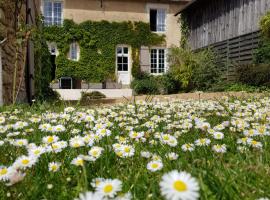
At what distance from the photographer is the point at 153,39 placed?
20906 mm

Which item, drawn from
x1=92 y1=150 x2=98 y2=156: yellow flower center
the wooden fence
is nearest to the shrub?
the wooden fence

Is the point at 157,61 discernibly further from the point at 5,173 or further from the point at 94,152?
the point at 5,173

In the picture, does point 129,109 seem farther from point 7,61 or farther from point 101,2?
point 101,2

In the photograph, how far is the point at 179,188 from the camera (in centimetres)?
73

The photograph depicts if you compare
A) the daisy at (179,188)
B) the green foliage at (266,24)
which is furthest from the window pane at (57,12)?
the daisy at (179,188)

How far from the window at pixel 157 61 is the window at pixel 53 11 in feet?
21.0

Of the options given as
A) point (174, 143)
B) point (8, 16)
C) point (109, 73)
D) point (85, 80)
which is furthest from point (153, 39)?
point (174, 143)

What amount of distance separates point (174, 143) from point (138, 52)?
62.5ft

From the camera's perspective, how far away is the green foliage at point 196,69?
15719 millimetres

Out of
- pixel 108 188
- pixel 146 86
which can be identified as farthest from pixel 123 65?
pixel 108 188

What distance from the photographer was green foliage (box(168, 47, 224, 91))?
15.7m

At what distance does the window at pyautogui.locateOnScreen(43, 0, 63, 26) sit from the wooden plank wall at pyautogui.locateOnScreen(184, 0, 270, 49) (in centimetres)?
798

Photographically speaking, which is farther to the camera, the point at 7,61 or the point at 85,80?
the point at 85,80

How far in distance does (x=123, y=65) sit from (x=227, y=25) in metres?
7.44
